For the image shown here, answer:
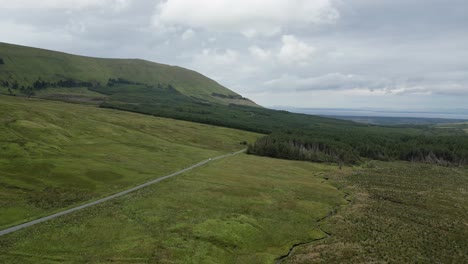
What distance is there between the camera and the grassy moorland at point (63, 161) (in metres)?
86.1

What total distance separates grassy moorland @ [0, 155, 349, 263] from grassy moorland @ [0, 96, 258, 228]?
11778mm

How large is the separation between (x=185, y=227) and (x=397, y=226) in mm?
48520

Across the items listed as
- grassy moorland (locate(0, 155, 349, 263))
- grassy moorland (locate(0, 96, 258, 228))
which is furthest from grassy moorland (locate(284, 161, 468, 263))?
grassy moorland (locate(0, 96, 258, 228))

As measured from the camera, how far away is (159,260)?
56.9 metres

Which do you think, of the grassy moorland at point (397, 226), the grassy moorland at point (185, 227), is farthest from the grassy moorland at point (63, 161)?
the grassy moorland at point (397, 226)

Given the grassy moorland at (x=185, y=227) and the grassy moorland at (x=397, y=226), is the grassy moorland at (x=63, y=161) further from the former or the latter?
the grassy moorland at (x=397, y=226)

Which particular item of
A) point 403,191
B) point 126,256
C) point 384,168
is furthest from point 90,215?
point 384,168

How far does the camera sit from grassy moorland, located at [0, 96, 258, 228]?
3391 inches

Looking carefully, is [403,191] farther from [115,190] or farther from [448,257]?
[115,190]

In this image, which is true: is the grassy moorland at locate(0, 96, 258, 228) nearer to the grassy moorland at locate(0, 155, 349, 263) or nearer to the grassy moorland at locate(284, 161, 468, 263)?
the grassy moorland at locate(0, 155, 349, 263)

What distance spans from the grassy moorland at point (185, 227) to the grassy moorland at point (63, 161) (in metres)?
11.8

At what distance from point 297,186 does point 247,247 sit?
60.6 metres

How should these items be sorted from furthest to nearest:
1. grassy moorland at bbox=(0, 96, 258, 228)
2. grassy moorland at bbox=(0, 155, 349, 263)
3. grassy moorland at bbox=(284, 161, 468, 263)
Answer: grassy moorland at bbox=(0, 96, 258, 228) < grassy moorland at bbox=(284, 161, 468, 263) < grassy moorland at bbox=(0, 155, 349, 263)

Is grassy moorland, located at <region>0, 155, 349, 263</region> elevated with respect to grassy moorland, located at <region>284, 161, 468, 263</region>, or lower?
lower
